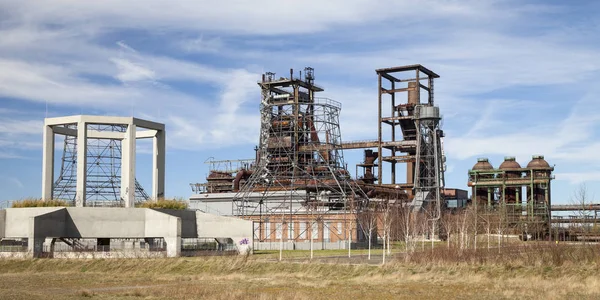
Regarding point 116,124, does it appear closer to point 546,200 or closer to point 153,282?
point 153,282

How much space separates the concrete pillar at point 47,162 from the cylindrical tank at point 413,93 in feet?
185

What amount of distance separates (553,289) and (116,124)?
4491 cm

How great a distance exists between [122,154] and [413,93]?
1988 inches

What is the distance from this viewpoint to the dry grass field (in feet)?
104

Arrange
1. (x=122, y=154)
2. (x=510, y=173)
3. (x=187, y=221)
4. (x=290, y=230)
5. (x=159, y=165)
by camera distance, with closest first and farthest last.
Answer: (x=187, y=221) → (x=159, y=165) → (x=122, y=154) → (x=290, y=230) → (x=510, y=173)

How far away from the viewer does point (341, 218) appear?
79.7 metres

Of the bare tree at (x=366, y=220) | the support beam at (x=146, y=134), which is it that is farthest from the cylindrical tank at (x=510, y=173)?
the support beam at (x=146, y=134)

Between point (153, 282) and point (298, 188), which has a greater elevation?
point (298, 188)

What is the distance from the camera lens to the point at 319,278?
4034 centimetres

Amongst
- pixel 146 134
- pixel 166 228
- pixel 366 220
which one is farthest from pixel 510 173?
pixel 166 228

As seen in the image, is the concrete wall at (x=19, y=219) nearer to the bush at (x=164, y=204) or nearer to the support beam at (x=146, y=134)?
the bush at (x=164, y=204)

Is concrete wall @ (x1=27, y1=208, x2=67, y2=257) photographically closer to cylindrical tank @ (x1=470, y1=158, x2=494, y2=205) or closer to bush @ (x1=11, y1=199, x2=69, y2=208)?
bush @ (x1=11, y1=199, x2=69, y2=208)

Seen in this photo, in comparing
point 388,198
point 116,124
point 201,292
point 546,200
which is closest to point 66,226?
point 116,124

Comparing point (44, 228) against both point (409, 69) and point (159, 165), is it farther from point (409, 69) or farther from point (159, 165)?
point (409, 69)
